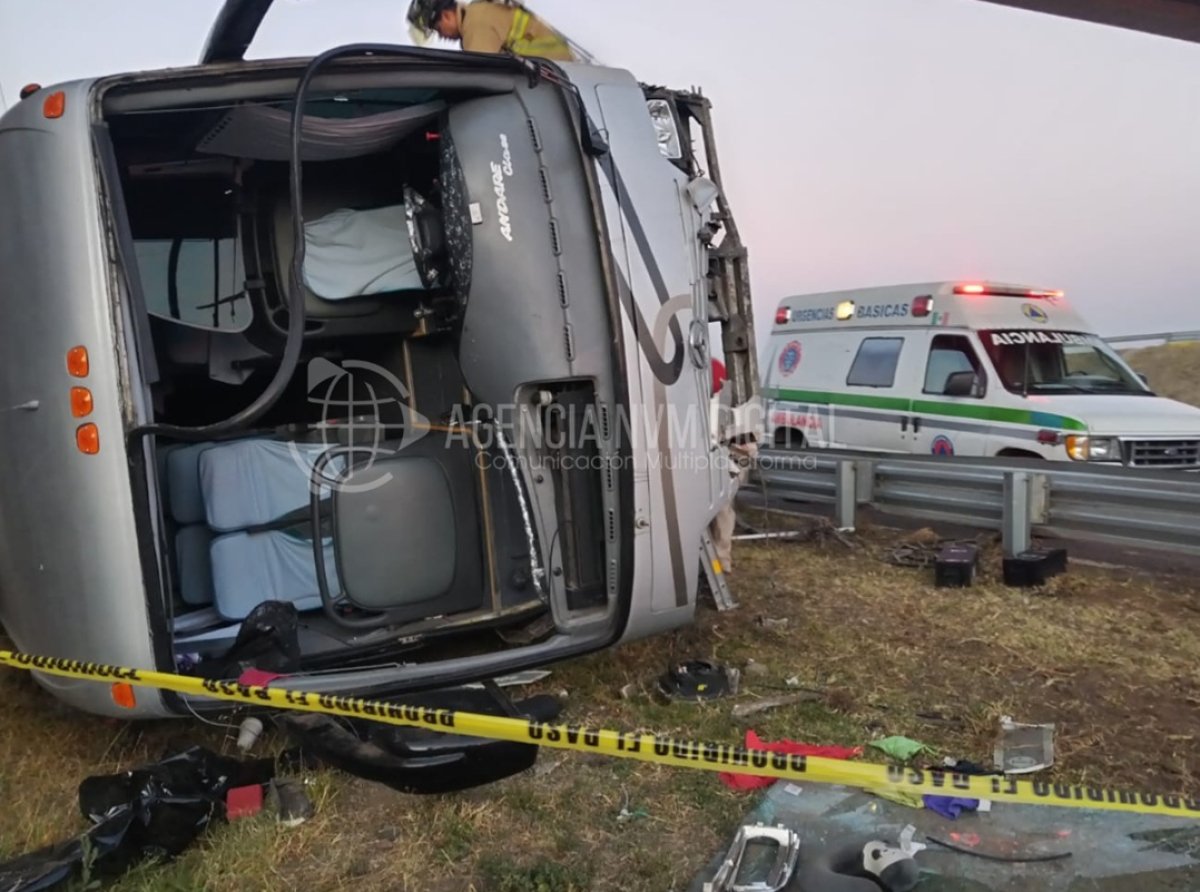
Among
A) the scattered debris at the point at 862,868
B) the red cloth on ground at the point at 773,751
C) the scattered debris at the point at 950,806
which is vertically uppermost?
the scattered debris at the point at 862,868

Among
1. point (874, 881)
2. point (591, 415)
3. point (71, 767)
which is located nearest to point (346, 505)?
point (591, 415)

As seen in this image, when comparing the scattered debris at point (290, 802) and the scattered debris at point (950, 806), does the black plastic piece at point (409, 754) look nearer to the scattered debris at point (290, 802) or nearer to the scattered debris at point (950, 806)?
the scattered debris at point (290, 802)

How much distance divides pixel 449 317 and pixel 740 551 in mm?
2914

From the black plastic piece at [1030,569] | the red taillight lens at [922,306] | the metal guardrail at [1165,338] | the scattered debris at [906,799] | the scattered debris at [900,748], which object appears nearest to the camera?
the scattered debris at [906,799]

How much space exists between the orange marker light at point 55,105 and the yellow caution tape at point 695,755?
5.87 feet

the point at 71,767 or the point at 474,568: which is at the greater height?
the point at 474,568

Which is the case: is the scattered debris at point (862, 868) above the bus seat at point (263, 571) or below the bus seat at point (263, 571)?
below

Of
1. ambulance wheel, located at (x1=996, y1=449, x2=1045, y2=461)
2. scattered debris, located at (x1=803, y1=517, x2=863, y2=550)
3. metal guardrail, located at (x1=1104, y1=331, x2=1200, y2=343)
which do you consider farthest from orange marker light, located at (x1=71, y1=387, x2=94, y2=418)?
metal guardrail, located at (x1=1104, y1=331, x2=1200, y2=343)

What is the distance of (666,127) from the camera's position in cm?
→ 390

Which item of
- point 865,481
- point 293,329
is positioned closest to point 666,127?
point 293,329

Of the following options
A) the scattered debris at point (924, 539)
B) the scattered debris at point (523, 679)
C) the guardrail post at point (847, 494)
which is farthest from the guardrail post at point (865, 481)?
the scattered debris at point (523, 679)

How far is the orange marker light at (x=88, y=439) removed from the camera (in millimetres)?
2830

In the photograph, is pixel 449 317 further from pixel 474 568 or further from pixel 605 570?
pixel 605 570

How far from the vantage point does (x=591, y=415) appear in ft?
11.4
